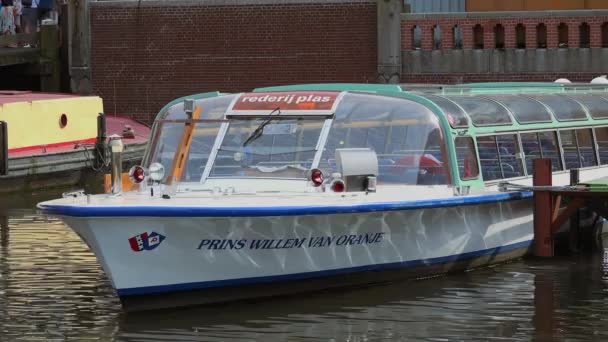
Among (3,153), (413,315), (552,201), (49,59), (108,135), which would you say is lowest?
(108,135)

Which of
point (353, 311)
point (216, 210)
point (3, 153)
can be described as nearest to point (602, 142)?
point (353, 311)

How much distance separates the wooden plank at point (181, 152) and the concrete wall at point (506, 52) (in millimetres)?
16933

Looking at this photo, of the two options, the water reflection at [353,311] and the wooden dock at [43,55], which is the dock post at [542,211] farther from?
the wooden dock at [43,55]

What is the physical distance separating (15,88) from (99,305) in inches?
889

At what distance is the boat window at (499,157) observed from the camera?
15.7 meters

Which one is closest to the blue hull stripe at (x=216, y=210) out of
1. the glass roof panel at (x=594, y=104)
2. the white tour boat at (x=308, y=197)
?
the white tour boat at (x=308, y=197)

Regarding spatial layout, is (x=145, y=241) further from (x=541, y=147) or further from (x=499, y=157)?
(x=541, y=147)

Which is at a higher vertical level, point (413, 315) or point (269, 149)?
point (269, 149)

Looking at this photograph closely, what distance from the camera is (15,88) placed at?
35.6 m

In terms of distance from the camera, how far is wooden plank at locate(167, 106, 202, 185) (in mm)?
14703

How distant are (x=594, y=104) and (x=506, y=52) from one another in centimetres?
1284

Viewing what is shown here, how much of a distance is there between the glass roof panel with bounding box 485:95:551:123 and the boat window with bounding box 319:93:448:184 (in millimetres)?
2164

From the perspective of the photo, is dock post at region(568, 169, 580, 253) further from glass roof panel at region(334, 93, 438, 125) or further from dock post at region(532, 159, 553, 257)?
glass roof panel at region(334, 93, 438, 125)

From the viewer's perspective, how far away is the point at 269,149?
14.7m
